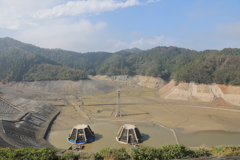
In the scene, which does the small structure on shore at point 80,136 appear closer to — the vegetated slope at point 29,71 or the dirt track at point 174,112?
the dirt track at point 174,112

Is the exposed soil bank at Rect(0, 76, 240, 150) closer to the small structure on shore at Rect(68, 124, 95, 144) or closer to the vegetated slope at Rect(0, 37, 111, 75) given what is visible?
the small structure on shore at Rect(68, 124, 95, 144)

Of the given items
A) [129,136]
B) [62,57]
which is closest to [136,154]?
[129,136]

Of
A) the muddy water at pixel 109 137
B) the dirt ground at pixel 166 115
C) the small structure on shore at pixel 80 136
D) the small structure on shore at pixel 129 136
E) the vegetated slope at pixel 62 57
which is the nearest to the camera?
the muddy water at pixel 109 137

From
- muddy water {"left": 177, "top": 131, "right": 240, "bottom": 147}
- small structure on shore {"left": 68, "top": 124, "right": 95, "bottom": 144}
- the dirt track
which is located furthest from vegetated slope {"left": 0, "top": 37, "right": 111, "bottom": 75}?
muddy water {"left": 177, "top": 131, "right": 240, "bottom": 147}

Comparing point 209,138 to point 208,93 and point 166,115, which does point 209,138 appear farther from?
point 208,93

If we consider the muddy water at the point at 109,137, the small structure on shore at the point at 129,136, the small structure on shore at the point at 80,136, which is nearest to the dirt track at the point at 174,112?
the muddy water at the point at 109,137

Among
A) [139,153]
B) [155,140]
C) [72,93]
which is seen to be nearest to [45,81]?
[72,93]
